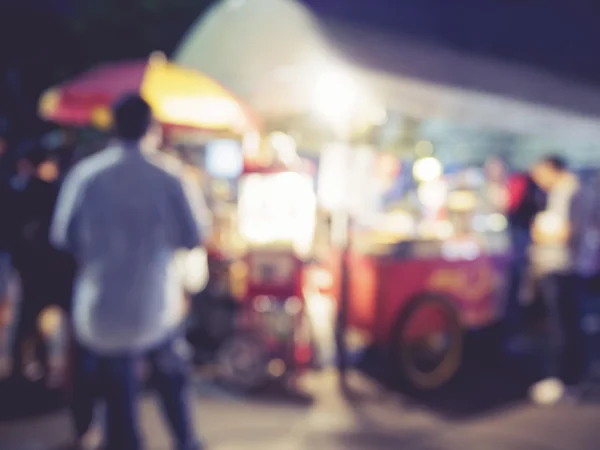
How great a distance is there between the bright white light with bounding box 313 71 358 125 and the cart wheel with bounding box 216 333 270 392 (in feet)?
7.30

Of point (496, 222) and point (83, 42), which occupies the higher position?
point (83, 42)

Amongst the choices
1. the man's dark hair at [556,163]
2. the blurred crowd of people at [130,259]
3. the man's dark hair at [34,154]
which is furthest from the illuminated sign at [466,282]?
the man's dark hair at [34,154]

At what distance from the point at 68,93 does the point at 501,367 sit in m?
5.04

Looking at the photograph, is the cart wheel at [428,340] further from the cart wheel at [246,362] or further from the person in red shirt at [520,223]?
the person in red shirt at [520,223]

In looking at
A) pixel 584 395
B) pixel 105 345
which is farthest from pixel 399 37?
pixel 105 345

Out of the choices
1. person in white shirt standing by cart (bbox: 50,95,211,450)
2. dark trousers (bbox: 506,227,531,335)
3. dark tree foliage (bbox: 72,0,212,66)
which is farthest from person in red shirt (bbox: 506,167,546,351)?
dark tree foliage (bbox: 72,0,212,66)

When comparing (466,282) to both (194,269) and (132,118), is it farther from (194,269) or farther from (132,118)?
(132,118)

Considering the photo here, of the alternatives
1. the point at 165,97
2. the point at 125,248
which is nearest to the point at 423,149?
the point at 165,97

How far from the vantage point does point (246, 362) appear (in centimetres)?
598

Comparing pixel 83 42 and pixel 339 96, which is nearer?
pixel 339 96

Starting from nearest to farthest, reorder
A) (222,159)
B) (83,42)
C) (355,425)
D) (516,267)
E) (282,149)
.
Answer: (355,425) < (282,149) < (516,267) < (83,42) < (222,159)

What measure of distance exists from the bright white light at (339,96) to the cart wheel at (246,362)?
87.6 inches

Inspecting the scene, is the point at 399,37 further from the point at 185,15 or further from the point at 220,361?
the point at 185,15

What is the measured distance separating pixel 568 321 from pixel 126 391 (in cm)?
441
